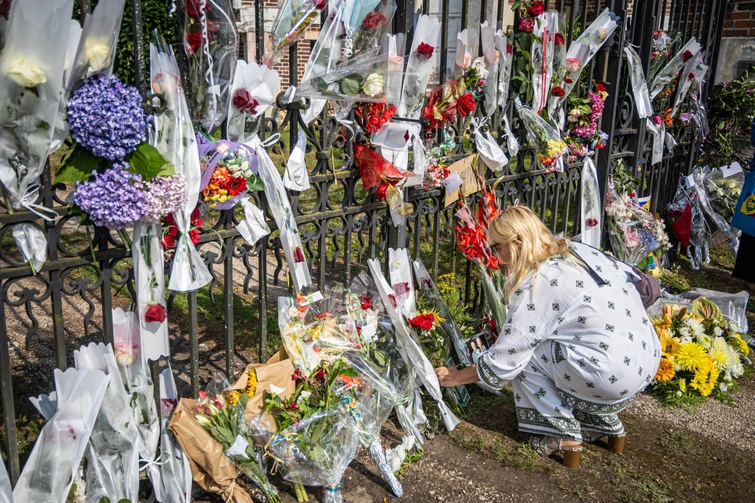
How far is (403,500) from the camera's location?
2.91 metres

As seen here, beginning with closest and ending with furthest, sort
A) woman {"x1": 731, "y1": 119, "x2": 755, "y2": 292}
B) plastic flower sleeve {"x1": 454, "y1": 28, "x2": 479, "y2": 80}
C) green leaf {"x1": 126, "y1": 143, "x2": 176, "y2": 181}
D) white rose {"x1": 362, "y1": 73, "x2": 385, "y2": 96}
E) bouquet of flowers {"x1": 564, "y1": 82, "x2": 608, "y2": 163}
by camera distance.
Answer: green leaf {"x1": 126, "y1": 143, "x2": 176, "y2": 181}, white rose {"x1": 362, "y1": 73, "x2": 385, "y2": 96}, plastic flower sleeve {"x1": 454, "y1": 28, "x2": 479, "y2": 80}, bouquet of flowers {"x1": 564, "y1": 82, "x2": 608, "y2": 163}, woman {"x1": 731, "y1": 119, "x2": 755, "y2": 292}

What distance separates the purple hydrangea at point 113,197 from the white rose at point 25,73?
35 cm

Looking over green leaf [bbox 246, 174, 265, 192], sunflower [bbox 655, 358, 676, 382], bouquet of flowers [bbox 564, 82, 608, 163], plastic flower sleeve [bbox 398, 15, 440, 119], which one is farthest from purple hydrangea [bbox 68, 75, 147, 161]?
bouquet of flowers [bbox 564, 82, 608, 163]

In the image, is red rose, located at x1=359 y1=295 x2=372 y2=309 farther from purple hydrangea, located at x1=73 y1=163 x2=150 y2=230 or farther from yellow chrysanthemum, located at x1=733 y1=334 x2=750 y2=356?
yellow chrysanthemum, located at x1=733 y1=334 x2=750 y2=356

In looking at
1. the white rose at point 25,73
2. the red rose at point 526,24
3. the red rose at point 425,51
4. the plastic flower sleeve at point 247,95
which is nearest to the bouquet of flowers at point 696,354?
the red rose at point 526,24

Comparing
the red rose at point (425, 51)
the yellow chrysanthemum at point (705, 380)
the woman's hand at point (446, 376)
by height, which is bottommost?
the yellow chrysanthemum at point (705, 380)

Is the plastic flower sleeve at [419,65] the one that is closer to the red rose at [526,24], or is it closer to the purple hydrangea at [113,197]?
the red rose at [526,24]

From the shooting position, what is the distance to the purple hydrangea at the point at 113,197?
2.26 m

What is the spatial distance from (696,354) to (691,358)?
0.05 metres

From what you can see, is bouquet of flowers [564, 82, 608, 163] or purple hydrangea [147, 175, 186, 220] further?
bouquet of flowers [564, 82, 608, 163]

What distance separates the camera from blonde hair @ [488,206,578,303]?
3078 millimetres

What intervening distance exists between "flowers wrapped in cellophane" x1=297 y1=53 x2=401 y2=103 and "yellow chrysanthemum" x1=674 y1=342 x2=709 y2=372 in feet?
7.53

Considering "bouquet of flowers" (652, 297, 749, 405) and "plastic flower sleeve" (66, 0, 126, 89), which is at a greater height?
"plastic flower sleeve" (66, 0, 126, 89)

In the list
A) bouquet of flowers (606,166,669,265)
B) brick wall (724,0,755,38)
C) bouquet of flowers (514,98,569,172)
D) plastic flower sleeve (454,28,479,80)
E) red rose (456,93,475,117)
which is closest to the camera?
red rose (456,93,475,117)
